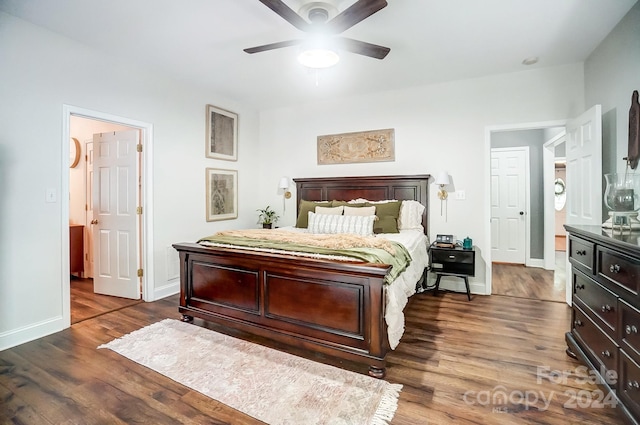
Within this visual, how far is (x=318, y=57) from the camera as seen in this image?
8.52 ft

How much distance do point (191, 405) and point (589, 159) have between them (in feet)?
13.0

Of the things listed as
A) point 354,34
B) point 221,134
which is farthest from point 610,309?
point 221,134

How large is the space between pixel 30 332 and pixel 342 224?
3060 millimetres

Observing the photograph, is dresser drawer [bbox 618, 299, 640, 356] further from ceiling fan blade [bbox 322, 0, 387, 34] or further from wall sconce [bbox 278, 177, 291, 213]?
wall sconce [bbox 278, 177, 291, 213]

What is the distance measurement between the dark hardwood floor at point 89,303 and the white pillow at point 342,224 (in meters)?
2.30

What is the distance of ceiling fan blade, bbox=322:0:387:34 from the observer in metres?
1.94

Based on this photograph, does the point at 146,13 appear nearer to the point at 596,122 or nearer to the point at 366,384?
the point at 366,384

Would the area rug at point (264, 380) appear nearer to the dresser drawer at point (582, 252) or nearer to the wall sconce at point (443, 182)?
the dresser drawer at point (582, 252)

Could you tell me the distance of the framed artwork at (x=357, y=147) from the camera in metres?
4.38

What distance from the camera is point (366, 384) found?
6.40 ft

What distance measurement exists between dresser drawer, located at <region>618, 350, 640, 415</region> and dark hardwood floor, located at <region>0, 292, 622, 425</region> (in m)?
0.18

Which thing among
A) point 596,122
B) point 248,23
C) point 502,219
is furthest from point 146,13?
point 502,219

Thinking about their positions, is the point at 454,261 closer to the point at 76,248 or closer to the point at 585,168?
the point at 585,168

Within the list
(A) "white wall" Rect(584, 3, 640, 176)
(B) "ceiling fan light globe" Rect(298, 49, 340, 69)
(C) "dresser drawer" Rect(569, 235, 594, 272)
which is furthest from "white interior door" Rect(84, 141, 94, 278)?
(A) "white wall" Rect(584, 3, 640, 176)
